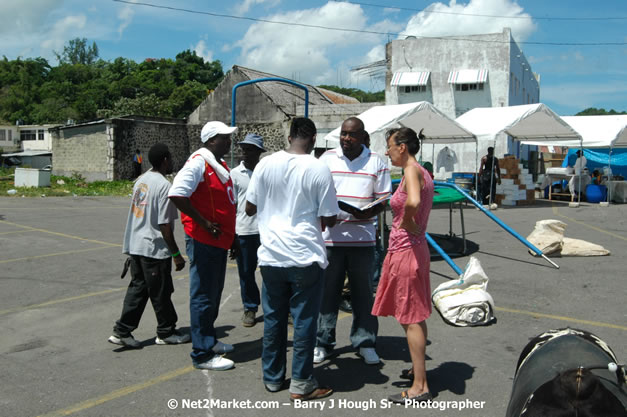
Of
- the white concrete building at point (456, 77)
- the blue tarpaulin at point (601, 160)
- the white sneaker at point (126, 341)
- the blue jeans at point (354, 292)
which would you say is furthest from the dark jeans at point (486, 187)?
the white sneaker at point (126, 341)

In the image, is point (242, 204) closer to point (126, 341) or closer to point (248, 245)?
point (248, 245)

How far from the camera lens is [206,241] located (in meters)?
4.28

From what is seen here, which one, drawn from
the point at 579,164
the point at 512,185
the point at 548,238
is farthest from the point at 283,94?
the point at 548,238

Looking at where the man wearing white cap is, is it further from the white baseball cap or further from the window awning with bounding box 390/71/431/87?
the window awning with bounding box 390/71/431/87

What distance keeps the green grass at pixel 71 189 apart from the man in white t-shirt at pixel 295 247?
19057 mm

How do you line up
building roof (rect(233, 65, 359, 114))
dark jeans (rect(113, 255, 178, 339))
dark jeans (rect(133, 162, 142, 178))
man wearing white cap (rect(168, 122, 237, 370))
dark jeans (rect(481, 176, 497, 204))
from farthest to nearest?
1. building roof (rect(233, 65, 359, 114))
2. dark jeans (rect(133, 162, 142, 178))
3. dark jeans (rect(481, 176, 497, 204))
4. dark jeans (rect(113, 255, 178, 339))
5. man wearing white cap (rect(168, 122, 237, 370))

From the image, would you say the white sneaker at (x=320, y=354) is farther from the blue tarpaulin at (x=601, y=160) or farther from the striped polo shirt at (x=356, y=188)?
the blue tarpaulin at (x=601, y=160)

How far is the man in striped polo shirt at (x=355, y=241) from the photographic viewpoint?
4.37 metres

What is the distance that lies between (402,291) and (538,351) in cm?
117

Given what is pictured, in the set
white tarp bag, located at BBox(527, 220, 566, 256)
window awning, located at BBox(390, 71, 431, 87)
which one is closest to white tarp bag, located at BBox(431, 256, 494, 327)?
white tarp bag, located at BBox(527, 220, 566, 256)

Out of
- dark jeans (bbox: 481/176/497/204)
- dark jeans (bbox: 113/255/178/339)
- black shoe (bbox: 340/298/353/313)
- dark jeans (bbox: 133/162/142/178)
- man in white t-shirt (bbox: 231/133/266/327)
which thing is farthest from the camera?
dark jeans (bbox: 133/162/142/178)

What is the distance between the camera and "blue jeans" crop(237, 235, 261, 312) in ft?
18.2

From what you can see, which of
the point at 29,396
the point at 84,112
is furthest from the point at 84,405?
the point at 84,112

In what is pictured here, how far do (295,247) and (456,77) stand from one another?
32.0 meters
